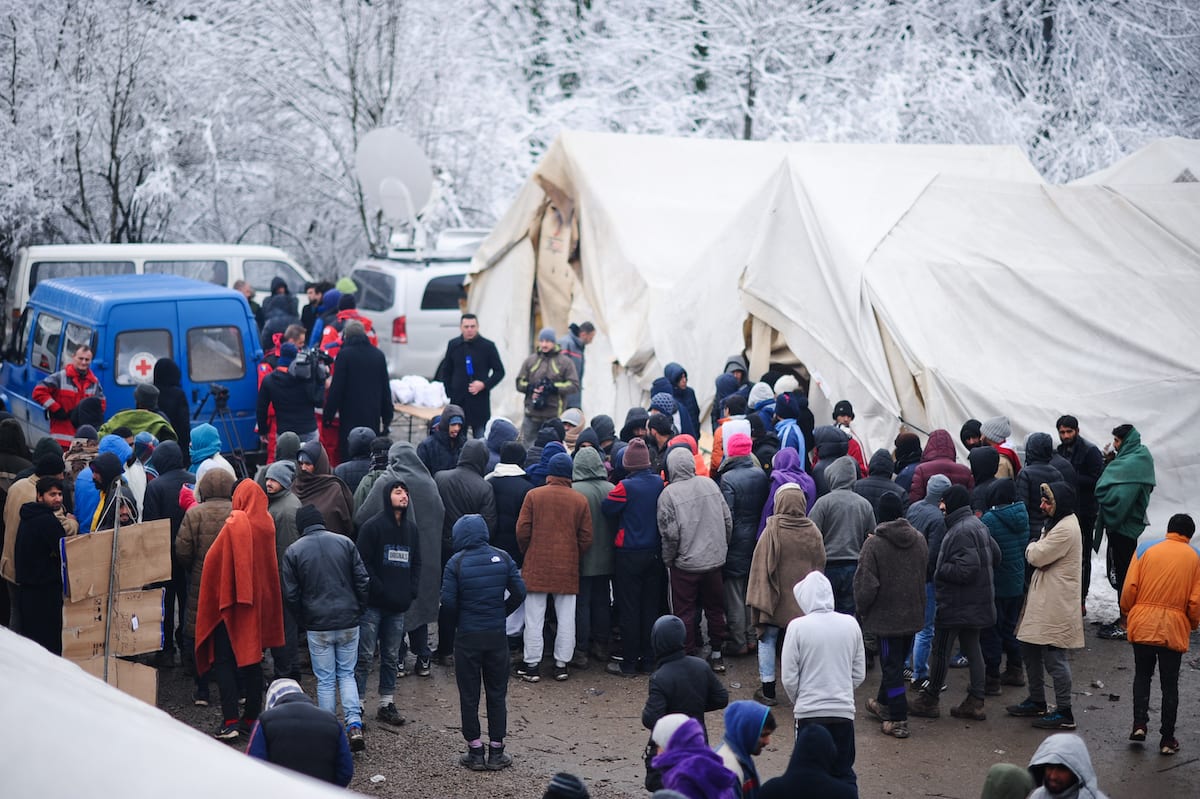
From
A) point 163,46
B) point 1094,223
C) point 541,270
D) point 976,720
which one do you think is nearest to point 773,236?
point 1094,223

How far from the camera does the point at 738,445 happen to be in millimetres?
9758

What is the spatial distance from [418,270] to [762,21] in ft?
30.7

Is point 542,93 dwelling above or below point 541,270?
above

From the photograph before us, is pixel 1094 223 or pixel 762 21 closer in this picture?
pixel 1094 223

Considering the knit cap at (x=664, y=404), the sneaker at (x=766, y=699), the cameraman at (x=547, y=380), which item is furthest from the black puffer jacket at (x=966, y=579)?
the cameraman at (x=547, y=380)

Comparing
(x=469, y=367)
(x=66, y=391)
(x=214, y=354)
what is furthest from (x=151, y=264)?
(x=469, y=367)

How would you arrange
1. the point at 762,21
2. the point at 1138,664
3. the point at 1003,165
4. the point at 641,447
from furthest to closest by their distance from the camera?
the point at 762,21, the point at 1003,165, the point at 641,447, the point at 1138,664

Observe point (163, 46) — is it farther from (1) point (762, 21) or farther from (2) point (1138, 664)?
(2) point (1138, 664)

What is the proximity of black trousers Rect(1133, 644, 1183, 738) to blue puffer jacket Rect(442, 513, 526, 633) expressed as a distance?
393 centimetres

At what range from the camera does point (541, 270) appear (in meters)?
16.1

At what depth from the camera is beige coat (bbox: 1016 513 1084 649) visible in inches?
318

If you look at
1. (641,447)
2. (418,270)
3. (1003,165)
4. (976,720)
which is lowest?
(976,720)

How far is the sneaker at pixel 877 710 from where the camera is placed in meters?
8.38

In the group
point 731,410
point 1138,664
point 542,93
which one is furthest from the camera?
point 542,93
